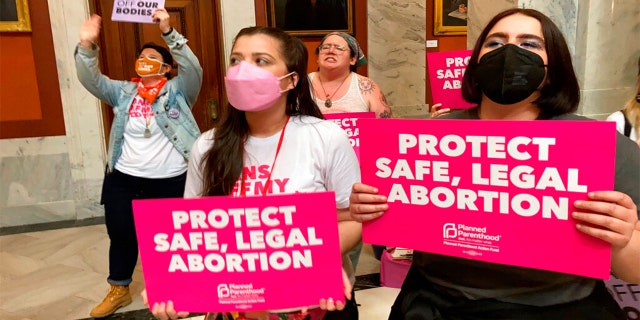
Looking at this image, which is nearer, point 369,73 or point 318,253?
point 318,253

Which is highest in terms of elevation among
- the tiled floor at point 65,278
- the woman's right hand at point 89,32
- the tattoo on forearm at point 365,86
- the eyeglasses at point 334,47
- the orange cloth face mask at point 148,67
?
the woman's right hand at point 89,32

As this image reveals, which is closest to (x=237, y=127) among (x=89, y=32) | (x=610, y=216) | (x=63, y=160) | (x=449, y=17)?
(x=610, y=216)

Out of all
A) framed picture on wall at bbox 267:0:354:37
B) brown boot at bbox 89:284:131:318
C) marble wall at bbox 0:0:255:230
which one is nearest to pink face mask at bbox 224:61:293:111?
brown boot at bbox 89:284:131:318

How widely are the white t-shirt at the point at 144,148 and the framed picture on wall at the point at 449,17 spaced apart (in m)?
4.58

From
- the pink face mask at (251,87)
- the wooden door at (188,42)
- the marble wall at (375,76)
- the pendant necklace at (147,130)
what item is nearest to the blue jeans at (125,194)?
the pendant necklace at (147,130)

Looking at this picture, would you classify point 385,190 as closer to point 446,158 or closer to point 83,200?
point 446,158

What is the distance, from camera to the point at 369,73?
607 centimetres

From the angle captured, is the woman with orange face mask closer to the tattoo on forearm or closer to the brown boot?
the brown boot

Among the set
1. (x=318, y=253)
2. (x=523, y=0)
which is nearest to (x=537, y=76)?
(x=318, y=253)

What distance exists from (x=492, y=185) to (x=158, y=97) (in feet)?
7.53

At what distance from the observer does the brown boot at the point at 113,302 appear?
3.04 meters

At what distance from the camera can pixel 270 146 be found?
63.2 inches

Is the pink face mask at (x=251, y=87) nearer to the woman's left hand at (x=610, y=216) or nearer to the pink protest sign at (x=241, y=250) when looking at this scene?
the pink protest sign at (x=241, y=250)

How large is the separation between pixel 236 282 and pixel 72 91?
175 inches
